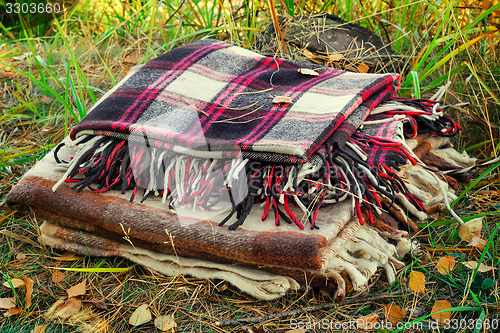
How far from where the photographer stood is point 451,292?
3.98ft

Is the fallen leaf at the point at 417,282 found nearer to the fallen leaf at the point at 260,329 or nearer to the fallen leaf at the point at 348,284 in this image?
the fallen leaf at the point at 348,284

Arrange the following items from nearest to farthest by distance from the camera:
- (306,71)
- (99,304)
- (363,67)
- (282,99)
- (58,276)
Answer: (99,304)
(58,276)
(282,99)
(306,71)
(363,67)

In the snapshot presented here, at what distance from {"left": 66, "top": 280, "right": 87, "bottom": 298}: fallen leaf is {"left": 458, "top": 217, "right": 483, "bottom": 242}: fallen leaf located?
1.11m

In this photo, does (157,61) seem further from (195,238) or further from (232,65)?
(195,238)

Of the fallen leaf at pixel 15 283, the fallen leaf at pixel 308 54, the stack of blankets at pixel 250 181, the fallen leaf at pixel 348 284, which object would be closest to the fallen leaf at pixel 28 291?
the fallen leaf at pixel 15 283

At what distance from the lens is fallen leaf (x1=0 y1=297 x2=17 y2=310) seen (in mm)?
1244

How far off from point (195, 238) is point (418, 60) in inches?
53.6

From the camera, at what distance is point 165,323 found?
3.84 feet

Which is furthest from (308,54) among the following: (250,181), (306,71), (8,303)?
(8,303)

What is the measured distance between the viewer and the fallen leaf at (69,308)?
3.98 feet

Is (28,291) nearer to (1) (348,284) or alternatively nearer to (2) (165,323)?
(2) (165,323)

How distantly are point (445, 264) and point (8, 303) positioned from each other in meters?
1.21

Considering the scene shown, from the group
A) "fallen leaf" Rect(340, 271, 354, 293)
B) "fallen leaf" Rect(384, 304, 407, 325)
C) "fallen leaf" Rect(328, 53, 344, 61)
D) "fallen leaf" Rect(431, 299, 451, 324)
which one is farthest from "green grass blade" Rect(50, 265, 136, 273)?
"fallen leaf" Rect(328, 53, 344, 61)

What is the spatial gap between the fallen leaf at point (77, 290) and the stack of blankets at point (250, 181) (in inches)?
5.0
